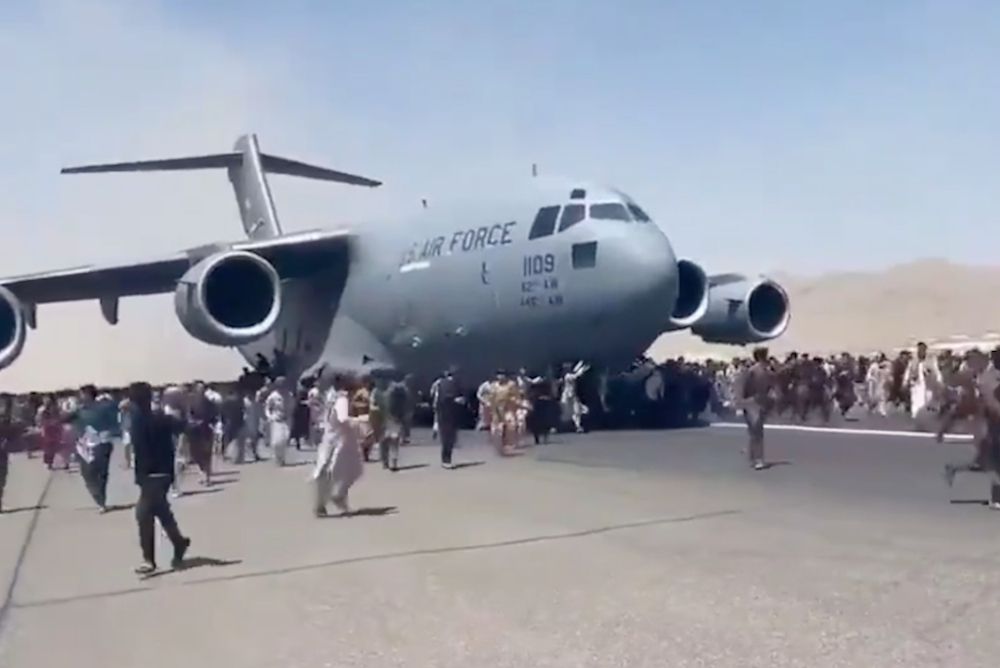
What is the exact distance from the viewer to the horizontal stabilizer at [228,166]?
2692cm

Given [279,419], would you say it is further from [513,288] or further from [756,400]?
[756,400]

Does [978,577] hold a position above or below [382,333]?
below

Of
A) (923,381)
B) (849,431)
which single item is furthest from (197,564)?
(923,381)

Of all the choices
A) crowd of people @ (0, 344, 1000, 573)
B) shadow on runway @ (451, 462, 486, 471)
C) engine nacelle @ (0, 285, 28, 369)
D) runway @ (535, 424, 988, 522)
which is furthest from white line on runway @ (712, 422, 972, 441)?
engine nacelle @ (0, 285, 28, 369)

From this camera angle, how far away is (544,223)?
17922 millimetres

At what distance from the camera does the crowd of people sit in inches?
399

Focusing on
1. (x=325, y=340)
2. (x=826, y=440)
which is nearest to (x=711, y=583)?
(x=826, y=440)

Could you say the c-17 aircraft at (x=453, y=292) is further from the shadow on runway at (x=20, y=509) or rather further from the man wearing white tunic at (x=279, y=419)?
the shadow on runway at (x=20, y=509)

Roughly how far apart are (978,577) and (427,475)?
832cm

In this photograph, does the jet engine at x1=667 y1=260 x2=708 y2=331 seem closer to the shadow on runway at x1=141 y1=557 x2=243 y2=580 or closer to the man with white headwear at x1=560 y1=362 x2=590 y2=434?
the man with white headwear at x1=560 y1=362 x2=590 y2=434

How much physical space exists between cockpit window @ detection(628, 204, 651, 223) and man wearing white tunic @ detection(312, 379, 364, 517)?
7.51m

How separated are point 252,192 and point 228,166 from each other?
4.88ft

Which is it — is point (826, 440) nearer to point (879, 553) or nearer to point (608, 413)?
point (608, 413)

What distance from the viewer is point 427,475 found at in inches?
562
